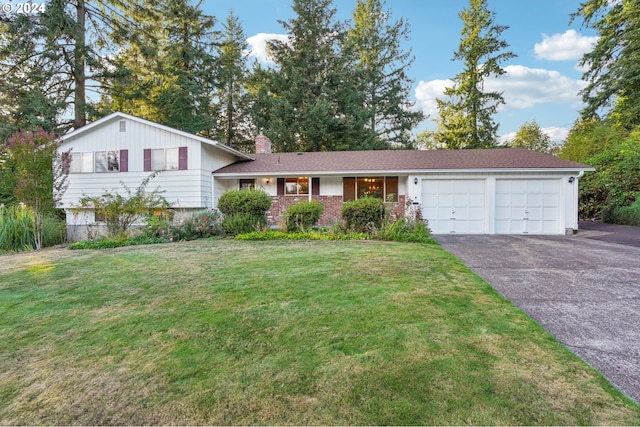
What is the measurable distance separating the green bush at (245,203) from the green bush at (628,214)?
14.9m

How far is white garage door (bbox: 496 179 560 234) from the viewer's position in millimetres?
11117

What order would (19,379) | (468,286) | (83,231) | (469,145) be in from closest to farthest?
(19,379) < (468,286) < (83,231) < (469,145)

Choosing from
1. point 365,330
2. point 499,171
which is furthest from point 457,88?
point 365,330

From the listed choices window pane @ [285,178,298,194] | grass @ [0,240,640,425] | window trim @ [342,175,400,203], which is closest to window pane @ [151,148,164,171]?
window pane @ [285,178,298,194]

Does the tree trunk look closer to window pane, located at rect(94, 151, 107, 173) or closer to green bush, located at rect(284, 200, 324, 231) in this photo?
window pane, located at rect(94, 151, 107, 173)

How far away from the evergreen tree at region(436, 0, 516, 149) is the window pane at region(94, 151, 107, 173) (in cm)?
2188

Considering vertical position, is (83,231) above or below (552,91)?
below

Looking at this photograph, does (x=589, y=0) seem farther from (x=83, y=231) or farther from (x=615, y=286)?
(x=83, y=231)

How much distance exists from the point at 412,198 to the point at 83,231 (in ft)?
46.1

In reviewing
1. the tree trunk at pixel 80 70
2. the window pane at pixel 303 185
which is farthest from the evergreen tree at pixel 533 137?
the tree trunk at pixel 80 70

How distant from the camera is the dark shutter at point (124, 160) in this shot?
42.4 ft

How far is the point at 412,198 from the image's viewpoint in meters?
11.8

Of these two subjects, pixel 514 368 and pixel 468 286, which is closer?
pixel 514 368

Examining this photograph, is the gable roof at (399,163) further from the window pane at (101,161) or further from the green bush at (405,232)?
the window pane at (101,161)
